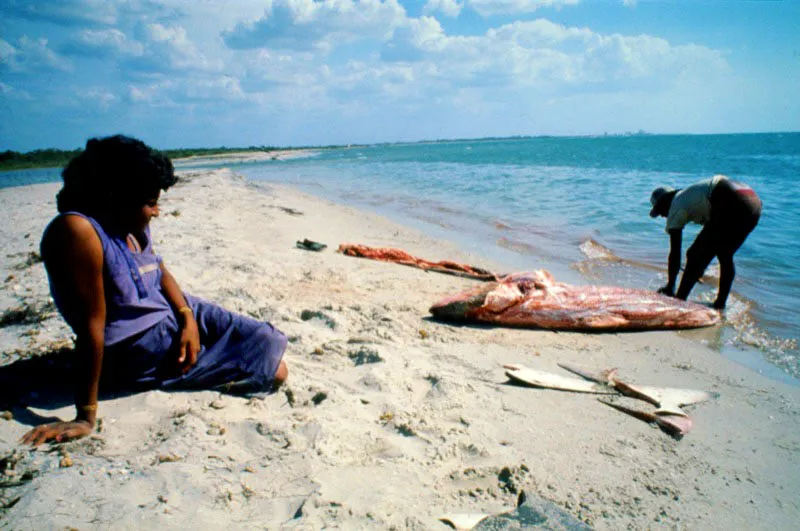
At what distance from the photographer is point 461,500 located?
192cm

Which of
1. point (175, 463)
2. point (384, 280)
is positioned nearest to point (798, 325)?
point (384, 280)

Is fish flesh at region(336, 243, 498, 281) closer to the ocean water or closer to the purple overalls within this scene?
the ocean water

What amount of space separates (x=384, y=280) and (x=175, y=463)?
3.68m

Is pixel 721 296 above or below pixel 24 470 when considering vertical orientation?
below

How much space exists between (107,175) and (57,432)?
3.78ft

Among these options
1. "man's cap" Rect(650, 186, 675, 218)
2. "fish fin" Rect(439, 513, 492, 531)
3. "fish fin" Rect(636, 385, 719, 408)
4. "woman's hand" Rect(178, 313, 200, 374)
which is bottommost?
"fish fin" Rect(636, 385, 719, 408)

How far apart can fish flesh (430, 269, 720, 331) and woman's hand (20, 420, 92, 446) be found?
2.81 meters

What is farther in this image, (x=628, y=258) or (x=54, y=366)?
(x=628, y=258)

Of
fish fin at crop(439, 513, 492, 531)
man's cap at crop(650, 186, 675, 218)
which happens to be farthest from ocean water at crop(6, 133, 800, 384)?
fish fin at crop(439, 513, 492, 531)

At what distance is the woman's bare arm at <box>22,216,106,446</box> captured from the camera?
79.9 inches

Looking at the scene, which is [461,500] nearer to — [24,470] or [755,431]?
[24,470]

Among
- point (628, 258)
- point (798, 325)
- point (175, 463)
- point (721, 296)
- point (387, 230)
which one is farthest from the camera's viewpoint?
point (387, 230)

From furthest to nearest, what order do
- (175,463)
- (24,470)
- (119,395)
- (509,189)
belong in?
1. (509,189)
2. (119,395)
3. (175,463)
4. (24,470)

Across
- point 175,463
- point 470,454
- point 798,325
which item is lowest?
point 798,325
